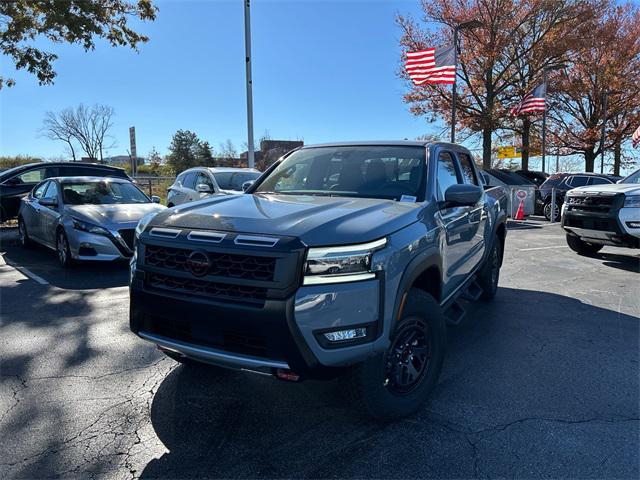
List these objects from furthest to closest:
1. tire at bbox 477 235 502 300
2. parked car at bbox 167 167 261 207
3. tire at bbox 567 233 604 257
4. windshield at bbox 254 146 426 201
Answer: parked car at bbox 167 167 261 207 → tire at bbox 567 233 604 257 → tire at bbox 477 235 502 300 → windshield at bbox 254 146 426 201

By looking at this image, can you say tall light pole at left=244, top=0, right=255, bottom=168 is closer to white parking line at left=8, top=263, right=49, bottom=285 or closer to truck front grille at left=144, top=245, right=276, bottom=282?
white parking line at left=8, top=263, right=49, bottom=285

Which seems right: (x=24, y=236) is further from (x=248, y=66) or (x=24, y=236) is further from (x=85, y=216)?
(x=248, y=66)

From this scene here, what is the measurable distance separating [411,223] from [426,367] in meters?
0.98

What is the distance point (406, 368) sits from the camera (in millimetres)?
3066

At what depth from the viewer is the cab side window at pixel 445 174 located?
385 centimetres

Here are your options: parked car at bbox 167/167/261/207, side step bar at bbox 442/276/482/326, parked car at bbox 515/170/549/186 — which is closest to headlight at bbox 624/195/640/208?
side step bar at bbox 442/276/482/326

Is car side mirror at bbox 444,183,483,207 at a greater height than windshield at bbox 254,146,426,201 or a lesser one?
lesser

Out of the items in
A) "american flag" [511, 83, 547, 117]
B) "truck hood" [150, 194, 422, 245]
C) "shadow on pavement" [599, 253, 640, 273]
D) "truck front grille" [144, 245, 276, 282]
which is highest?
"american flag" [511, 83, 547, 117]

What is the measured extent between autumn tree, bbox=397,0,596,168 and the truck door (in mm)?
20832

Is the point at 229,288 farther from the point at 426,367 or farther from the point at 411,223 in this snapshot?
the point at 426,367

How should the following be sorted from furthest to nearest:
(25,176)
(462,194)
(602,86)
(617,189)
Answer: (602,86) → (25,176) → (617,189) → (462,194)

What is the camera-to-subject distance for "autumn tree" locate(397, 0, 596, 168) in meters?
22.8

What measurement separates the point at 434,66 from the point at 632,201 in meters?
10.5

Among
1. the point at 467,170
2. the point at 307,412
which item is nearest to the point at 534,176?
the point at 467,170
